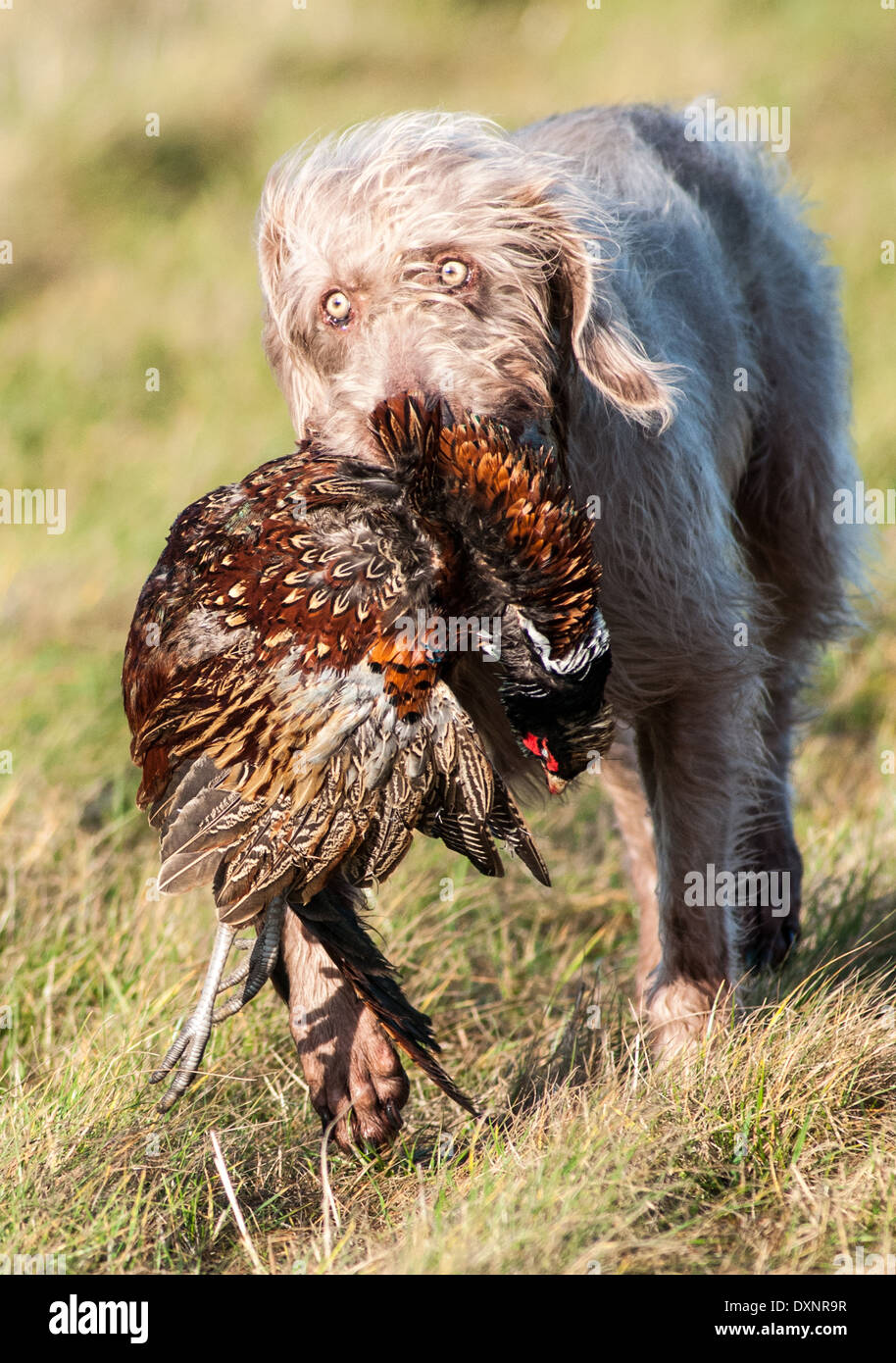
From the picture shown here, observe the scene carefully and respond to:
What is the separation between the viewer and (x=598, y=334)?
3033mm

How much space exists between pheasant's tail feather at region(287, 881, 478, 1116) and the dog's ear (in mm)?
1133

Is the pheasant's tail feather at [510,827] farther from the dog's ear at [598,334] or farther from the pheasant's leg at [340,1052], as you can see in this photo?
the dog's ear at [598,334]

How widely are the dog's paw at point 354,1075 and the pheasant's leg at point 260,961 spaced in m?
A: 0.34

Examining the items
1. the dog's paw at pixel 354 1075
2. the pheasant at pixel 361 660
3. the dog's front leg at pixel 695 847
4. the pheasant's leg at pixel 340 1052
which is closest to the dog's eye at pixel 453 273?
the pheasant at pixel 361 660

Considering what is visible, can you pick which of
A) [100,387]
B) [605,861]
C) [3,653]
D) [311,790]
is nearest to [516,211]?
[311,790]

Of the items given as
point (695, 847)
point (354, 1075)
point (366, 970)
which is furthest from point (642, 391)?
point (354, 1075)

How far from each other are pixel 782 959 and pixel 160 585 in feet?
6.96

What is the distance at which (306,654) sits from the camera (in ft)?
8.20

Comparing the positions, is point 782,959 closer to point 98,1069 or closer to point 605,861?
point 605,861

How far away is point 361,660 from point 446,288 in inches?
34.2

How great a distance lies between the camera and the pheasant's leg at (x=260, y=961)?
9.29ft

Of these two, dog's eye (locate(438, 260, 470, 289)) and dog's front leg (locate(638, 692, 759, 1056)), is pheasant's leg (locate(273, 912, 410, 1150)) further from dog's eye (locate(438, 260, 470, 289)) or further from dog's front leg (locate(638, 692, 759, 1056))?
dog's eye (locate(438, 260, 470, 289))

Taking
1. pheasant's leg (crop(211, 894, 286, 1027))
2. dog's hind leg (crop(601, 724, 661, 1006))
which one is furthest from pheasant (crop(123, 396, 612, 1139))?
dog's hind leg (crop(601, 724, 661, 1006))

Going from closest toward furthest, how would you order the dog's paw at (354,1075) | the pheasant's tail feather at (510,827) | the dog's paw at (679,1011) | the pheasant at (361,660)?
the pheasant at (361,660) → the pheasant's tail feather at (510,827) → the dog's paw at (354,1075) → the dog's paw at (679,1011)
